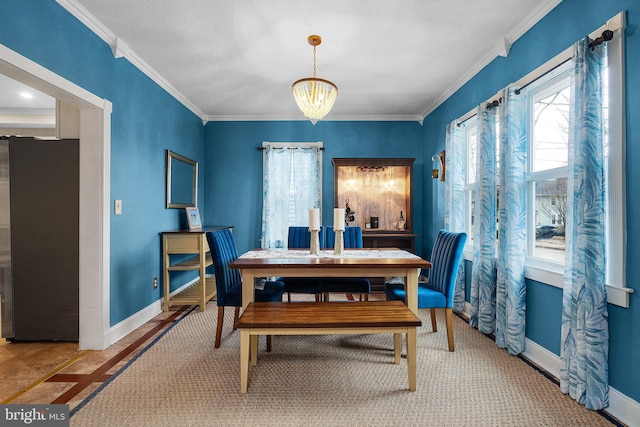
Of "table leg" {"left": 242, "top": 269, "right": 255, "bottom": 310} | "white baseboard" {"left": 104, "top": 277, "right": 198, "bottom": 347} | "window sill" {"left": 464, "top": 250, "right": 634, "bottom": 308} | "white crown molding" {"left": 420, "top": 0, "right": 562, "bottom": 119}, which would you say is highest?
"white crown molding" {"left": 420, "top": 0, "right": 562, "bottom": 119}

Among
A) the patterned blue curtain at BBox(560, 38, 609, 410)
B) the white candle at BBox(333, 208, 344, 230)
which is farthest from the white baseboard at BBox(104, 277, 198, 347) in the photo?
the patterned blue curtain at BBox(560, 38, 609, 410)

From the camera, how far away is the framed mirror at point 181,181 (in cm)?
379

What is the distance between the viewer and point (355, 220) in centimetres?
496

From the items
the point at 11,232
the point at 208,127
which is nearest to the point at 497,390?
the point at 11,232

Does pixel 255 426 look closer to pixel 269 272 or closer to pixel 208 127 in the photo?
pixel 269 272

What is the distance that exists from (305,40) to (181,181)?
8.05ft

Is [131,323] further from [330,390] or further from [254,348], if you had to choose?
[330,390]

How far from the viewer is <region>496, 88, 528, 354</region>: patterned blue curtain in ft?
7.98

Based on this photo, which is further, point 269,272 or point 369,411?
point 269,272

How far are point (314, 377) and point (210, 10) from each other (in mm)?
2751

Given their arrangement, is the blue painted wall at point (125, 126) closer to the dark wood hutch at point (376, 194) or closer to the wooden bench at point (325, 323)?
the wooden bench at point (325, 323)

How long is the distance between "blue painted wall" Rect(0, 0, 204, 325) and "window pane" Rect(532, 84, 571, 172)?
11.6 ft

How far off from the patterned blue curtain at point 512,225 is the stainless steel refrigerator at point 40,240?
3541 millimetres

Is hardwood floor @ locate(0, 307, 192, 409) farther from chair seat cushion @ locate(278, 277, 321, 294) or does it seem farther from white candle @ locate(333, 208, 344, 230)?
white candle @ locate(333, 208, 344, 230)
